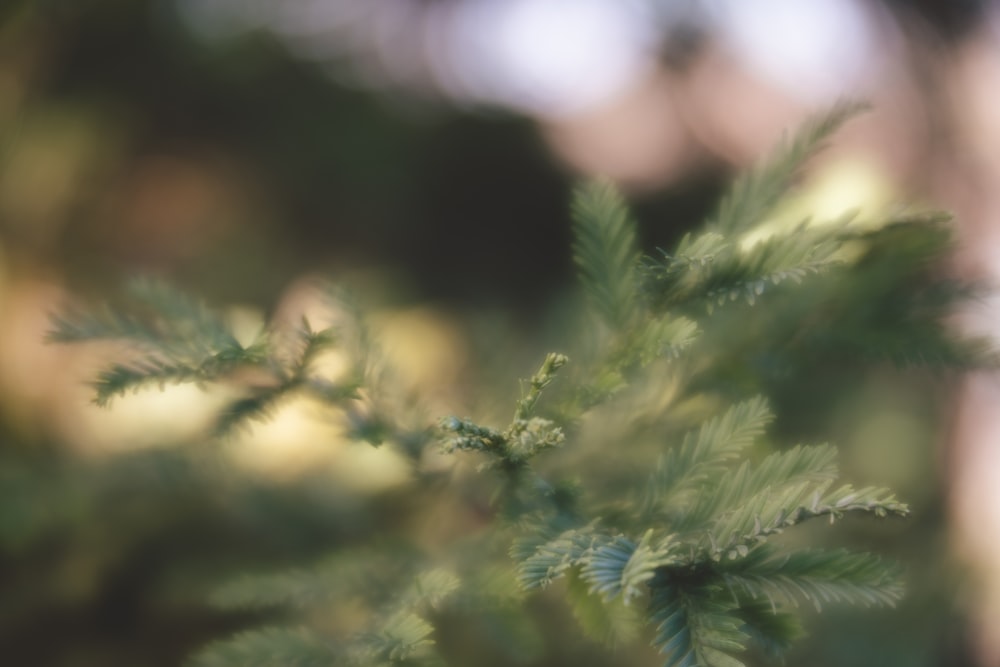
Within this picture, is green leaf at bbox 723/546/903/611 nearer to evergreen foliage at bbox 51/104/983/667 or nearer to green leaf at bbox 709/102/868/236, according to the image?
evergreen foliage at bbox 51/104/983/667

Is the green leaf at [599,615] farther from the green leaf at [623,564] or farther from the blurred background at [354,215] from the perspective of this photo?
the blurred background at [354,215]

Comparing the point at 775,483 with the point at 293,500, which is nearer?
the point at 775,483

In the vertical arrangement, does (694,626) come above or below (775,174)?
below

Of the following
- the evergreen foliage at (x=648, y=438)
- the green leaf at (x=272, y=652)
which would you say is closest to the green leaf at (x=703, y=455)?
the evergreen foliage at (x=648, y=438)

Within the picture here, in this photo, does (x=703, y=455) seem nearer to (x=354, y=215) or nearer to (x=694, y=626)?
(x=694, y=626)

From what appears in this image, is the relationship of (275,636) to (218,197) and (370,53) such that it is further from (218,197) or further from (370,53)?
(370,53)

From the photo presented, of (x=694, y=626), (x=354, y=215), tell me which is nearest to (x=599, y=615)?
(x=694, y=626)

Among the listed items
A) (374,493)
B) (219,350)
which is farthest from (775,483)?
(374,493)
